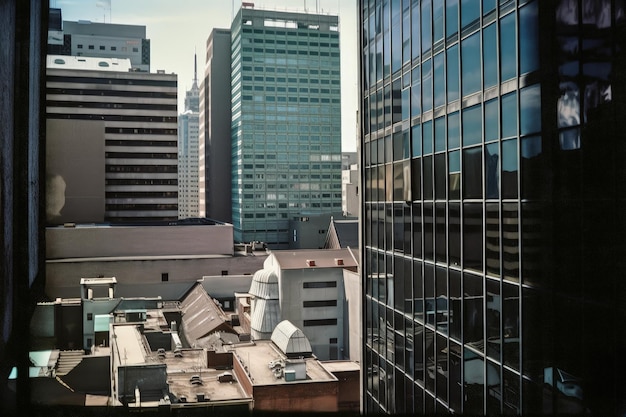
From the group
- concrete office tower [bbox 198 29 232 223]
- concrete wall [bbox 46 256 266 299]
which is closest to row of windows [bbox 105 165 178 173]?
concrete wall [bbox 46 256 266 299]

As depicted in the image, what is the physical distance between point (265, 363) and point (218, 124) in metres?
84.2

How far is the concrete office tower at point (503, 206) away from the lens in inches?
283

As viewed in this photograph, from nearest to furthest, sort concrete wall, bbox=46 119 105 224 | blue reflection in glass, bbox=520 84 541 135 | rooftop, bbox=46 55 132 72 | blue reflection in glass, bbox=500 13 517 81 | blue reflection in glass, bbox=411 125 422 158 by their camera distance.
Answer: blue reflection in glass, bbox=520 84 541 135 < blue reflection in glass, bbox=500 13 517 81 < blue reflection in glass, bbox=411 125 422 158 < concrete wall, bbox=46 119 105 224 < rooftop, bbox=46 55 132 72

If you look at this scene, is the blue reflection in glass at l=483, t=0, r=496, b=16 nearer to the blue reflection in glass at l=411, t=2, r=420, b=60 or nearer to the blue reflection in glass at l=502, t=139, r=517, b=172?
the blue reflection in glass at l=502, t=139, r=517, b=172

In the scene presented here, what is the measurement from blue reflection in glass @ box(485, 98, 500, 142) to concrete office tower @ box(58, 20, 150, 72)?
12409 cm

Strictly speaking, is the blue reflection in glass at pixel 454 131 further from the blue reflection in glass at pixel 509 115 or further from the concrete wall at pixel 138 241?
the concrete wall at pixel 138 241

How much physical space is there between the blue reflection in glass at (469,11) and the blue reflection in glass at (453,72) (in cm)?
47

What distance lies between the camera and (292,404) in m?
24.7

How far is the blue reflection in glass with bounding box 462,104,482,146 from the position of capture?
962 cm

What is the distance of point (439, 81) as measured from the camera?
35.9 ft

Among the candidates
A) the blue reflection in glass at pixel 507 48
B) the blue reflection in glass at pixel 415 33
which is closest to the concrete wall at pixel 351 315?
the blue reflection in glass at pixel 415 33

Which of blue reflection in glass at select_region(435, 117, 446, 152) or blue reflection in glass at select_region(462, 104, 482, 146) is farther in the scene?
blue reflection in glass at select_region(435, 117, 446, 152)

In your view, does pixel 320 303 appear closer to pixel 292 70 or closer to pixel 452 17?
pixel 452 17

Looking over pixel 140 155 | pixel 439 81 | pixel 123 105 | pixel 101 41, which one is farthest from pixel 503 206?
pixel 101 41
